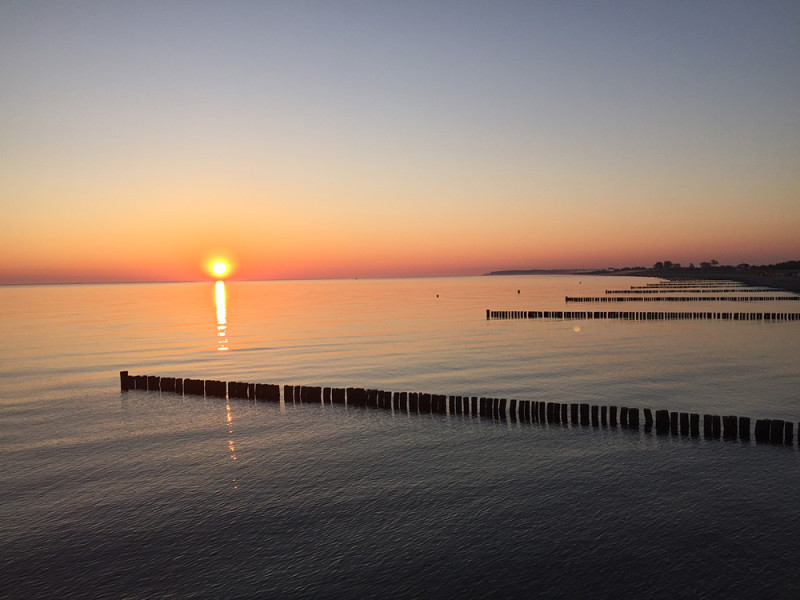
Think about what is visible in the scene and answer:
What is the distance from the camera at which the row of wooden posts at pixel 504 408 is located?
2014 centimetres

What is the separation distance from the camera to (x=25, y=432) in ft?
74.8

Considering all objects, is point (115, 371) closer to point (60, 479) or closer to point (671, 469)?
point (60, 479)

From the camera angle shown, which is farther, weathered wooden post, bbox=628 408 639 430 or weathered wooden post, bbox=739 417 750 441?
weathered wooden post, bbox=628 408 639 430

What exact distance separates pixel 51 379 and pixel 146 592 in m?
29.9

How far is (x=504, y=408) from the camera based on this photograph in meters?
23.9

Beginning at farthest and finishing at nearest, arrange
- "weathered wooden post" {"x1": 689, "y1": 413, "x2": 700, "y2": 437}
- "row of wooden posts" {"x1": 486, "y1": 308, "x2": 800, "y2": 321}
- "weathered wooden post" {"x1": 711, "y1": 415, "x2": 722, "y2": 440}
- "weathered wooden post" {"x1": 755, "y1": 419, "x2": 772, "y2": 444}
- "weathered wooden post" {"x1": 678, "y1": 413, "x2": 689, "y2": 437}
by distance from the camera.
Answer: "row of wooden posts" {"x1": 486, "y1": 308, "x2": 800, "y2": 321} < "weathered wooden post" {"x1": 678, "y1": 413, "x2": 689, "y2": 437} < "weathered wooden post" {"x1": 689, "y1": 413, "x2": 700, "y2": 437} < "weathered wooden post" {"x1": 711, "y1": 415, "x2": 722, "y2": 440} < "weathered wooden post" {"x1": 755, "y1": 419, "x2": 772, "y2": 444}

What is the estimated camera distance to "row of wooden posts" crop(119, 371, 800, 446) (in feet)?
66.1

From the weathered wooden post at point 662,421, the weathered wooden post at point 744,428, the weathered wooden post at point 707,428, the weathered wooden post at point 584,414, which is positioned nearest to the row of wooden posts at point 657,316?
the weathered wooden post at point 744,428

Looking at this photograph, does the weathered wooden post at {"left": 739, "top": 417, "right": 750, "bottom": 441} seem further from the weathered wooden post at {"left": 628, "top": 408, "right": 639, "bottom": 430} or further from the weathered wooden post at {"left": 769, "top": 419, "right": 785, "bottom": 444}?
the weathered wooden post at {"left": 628, "top": 408, "right": 639, "bottom": 430}

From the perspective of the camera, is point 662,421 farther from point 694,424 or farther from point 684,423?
point 694,424

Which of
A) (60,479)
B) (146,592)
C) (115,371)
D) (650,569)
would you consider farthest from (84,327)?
(650,569)

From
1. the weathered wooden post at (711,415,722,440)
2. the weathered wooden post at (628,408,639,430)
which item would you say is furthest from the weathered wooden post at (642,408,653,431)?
the weathered wooden post at (711,415,722,440)

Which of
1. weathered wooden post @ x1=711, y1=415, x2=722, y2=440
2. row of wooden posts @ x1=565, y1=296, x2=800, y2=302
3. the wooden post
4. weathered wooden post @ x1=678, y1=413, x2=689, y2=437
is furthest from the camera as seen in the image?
row of wooden posts @ x1=565, y1=296, x2=800, y2=302

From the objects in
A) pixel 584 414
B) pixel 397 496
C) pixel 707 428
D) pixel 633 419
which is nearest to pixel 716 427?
pixel 707 428
